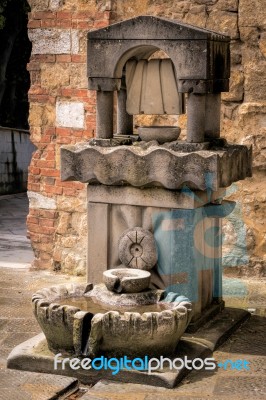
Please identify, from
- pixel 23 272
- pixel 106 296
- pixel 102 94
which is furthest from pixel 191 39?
pixel 23 272

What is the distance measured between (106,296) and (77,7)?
287cm

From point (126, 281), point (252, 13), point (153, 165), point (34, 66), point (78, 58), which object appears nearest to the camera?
point (126, 281)

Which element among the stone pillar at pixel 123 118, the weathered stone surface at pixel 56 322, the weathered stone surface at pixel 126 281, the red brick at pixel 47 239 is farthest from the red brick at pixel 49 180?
the weathered stone surface at pixel 56 322

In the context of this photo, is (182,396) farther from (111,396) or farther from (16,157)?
(16,157)

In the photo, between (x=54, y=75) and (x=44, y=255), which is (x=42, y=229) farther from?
(x=54, y=75)

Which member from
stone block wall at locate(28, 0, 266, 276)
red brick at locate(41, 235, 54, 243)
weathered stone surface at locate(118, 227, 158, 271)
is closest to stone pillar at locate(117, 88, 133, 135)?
weathered stone surface at locate(118, 227, 158, 271)

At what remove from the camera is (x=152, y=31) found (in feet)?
18.0

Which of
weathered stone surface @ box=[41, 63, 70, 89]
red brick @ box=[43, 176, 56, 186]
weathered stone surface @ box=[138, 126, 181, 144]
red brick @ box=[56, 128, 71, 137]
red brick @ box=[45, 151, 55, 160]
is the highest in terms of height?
weathered stone surface @ box=[41, 63, 70, 89]

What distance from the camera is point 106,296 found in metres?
5.36

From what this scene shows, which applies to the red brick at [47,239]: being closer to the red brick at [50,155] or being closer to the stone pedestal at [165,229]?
the red brick at [50,155]

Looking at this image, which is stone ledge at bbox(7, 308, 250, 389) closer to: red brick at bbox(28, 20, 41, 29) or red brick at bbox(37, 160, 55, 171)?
red brick at bbox(37, 160, 55, 171)

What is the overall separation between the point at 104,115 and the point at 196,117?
0.62m

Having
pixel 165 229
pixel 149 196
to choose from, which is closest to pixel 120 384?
pixel 165 229

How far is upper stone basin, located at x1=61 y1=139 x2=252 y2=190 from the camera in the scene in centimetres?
538
